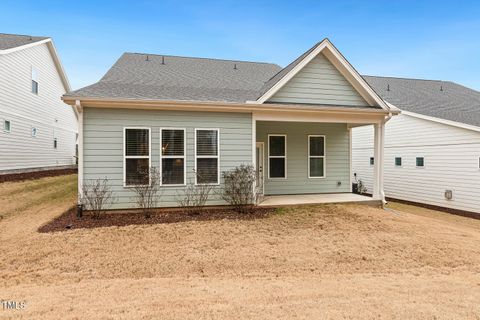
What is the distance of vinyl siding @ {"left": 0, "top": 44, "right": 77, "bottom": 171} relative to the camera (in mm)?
12211

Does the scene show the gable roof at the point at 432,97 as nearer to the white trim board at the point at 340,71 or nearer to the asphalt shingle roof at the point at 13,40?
the white trim board at the point at 340,71

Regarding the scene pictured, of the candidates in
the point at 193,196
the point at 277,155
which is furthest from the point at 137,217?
the point at 277,155

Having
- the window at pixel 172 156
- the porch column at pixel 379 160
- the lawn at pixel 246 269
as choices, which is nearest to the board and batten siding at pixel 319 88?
the porch column at pixel 379 160

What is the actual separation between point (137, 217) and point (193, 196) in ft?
5.39

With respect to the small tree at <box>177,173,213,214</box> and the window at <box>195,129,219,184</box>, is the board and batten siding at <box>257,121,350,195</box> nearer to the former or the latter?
the window at <box>195,129,219,184</box>

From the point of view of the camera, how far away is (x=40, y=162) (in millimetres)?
15734

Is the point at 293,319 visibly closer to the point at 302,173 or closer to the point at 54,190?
the point at 302,173

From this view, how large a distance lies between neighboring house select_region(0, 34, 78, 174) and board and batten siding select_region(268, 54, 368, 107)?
1290 cm

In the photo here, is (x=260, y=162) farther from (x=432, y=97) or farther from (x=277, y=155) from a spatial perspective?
(x=432, y=97)

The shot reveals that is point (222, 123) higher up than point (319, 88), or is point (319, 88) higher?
point (319, 88)

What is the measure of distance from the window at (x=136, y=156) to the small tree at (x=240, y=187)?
2306mm

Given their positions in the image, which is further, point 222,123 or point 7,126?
point 7,126

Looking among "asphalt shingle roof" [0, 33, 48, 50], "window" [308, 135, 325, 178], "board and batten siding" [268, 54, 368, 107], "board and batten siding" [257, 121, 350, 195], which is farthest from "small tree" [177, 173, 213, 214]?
"asphalt shingle roof" [0, 33, 48, 50]

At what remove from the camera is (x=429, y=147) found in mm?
11453
